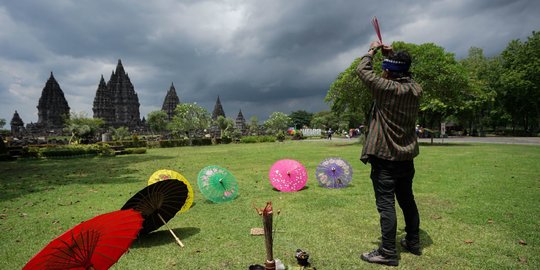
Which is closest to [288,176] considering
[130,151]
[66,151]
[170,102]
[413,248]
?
[413,248]

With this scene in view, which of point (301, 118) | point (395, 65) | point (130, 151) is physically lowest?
point (130, 151)

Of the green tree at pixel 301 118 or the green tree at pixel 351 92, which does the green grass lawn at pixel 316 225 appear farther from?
the green tree at pixel 301 118

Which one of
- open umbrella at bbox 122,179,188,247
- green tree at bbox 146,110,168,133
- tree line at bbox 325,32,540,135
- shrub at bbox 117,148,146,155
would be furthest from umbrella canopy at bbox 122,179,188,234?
green tree at bbox 146,110,168,133

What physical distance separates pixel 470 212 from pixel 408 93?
12.2 ft

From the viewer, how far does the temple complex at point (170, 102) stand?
10044 centimetres

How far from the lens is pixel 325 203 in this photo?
682 centimetres

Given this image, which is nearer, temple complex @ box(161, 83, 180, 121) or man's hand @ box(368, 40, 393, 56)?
man's hand @ box(368, 40, 393, 56)

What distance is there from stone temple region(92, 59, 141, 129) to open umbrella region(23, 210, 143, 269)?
9685 cm

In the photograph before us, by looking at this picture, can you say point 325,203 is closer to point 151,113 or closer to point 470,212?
point 470,212

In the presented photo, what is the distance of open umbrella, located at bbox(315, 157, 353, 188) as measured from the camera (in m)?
8.58

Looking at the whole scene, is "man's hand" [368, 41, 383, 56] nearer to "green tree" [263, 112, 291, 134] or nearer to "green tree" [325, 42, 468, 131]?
"green tree" [325, 42, 468, 131]

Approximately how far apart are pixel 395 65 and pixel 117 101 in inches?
4051

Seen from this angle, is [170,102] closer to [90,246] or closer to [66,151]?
[66,151]

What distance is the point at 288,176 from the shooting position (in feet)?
26.6
